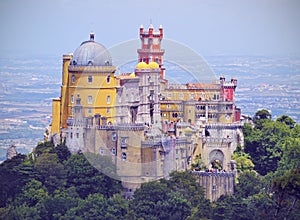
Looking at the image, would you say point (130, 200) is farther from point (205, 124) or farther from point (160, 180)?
point (205, 124)

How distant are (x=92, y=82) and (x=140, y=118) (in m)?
4.90

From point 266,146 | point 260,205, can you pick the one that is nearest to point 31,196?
point 260,205

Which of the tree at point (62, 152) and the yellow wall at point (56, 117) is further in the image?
the yellow wall at point (56, 117)

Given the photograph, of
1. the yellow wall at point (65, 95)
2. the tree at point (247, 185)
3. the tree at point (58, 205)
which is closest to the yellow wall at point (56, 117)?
the yellow wall at point (65, 95)

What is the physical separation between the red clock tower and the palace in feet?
11.3

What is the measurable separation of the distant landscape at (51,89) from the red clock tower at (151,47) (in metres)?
14.6

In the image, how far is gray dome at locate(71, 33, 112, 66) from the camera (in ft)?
255

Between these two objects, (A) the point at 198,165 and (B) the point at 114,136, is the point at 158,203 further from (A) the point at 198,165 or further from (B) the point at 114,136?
(A) the point at 198,165

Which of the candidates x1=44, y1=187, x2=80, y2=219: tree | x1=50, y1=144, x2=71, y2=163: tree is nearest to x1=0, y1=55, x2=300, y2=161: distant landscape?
x1=50, y1=144, x2=71, y2=163: tree

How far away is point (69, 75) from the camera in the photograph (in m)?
78.4

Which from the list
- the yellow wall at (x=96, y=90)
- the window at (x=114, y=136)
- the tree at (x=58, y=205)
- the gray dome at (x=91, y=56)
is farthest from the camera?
the gray dome at (x=91, y=56)

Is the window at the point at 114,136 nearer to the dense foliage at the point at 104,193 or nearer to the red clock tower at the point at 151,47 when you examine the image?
the dense foliage at the point at 104,193

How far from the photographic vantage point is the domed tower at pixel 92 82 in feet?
254

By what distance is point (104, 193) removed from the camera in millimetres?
71500
